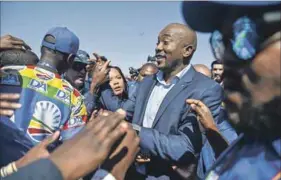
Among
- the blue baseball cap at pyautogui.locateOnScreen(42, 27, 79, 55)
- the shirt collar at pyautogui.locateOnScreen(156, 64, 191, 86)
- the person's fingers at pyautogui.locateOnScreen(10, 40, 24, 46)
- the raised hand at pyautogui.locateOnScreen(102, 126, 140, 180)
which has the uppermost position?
the person's fingers at pyautogui.locateOnScreen(10, 40, 24, 46)

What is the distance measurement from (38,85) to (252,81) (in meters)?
2.19

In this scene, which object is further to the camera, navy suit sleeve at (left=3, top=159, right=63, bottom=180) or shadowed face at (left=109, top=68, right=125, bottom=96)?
shadowed face at (left=109, top=68, right=125, bottom=96)

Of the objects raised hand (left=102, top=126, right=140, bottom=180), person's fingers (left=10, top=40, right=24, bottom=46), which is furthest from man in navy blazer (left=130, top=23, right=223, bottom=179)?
raised hand (left=102, top=126, right=140, bottom=180)

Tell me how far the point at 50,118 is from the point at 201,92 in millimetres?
1097

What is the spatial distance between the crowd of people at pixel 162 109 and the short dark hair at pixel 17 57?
0.01 metres

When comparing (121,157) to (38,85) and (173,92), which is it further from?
(38,85)

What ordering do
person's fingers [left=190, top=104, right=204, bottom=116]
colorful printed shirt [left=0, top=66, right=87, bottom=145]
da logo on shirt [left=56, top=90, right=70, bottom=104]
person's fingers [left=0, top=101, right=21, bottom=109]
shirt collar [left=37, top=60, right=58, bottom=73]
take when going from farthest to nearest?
shirt collar [left=37, top=60, right=58, bottom=73] → da logo on shirt [left=56, top=90, right=70, bottom=104] → colorful printed shirt [left=0, top=66, right=87, bottom=145] → person's fingers [left=190, top=104, right=204, bottom=116] → person's fingers [left=0, top=101, right=21, bottom=109]

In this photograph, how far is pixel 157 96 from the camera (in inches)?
124

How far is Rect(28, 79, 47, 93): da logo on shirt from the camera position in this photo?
2.98 meters

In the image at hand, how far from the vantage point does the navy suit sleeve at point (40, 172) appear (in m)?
1.25

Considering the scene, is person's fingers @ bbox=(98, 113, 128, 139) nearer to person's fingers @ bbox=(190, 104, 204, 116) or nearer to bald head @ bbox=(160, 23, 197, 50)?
person's fingers @ bbox=(190, 104, 204, 116)

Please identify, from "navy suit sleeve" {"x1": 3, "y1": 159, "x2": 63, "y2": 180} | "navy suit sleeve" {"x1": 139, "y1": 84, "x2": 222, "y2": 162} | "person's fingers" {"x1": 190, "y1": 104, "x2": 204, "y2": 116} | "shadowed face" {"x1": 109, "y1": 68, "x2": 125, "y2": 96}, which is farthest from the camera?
"shadowed face" {"x1": 109, "y1": 68, "x2": 125, "y2": 96}

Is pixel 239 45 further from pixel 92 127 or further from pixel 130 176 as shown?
pixel 130 176

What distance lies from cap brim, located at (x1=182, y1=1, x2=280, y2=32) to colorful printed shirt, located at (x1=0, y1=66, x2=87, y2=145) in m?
1.77
